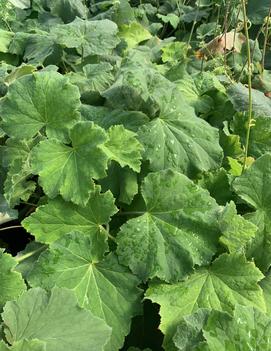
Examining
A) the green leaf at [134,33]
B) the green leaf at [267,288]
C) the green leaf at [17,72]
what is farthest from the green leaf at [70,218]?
the green leaf at [134,33]

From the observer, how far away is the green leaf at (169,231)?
1.90 meters

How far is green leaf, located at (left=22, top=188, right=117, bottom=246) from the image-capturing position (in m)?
1.97

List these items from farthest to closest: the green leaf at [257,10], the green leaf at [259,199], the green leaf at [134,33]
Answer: the green leaf at [257,10] < the green leaf at [134,33] < the green leaf at [259,199]

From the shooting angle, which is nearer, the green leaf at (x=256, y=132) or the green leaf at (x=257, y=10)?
the green leaf at (x=256, y=132)

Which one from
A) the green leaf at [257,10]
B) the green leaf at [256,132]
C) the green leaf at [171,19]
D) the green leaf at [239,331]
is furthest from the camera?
the green leaf at [171,19]

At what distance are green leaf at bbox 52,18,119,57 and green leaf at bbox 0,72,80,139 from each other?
2.44 feet

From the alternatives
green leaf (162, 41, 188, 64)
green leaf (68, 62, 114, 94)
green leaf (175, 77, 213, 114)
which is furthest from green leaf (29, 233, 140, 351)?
green leaf (162, 41, 188, 64)

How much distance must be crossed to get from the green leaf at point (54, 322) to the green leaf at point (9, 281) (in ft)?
0.30

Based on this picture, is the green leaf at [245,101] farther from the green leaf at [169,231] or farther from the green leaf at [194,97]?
the green leaf at [169,231]

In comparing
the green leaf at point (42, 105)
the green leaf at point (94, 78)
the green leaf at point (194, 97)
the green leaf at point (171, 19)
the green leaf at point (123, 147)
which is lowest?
the green leaf at point (171, 19)

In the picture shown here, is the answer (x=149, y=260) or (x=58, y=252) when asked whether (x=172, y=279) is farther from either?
(x=58, y=252)

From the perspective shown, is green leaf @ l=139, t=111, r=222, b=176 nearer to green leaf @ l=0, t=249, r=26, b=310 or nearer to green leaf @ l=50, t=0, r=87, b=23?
green leaf @ l=0, t=249, r=26, b=310

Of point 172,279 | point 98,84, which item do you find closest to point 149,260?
point 172,279

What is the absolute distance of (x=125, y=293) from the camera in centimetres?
187
